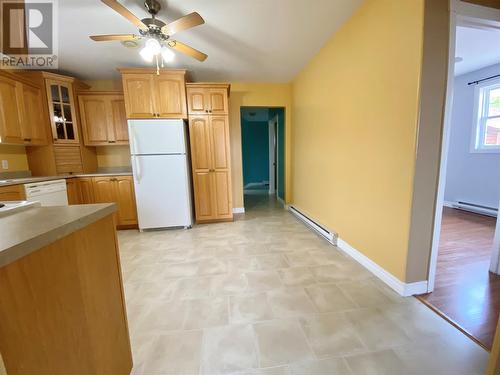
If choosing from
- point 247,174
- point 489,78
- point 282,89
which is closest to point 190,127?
point 282,89

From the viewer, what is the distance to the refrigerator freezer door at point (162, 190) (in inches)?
121

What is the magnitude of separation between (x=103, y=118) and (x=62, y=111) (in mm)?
517

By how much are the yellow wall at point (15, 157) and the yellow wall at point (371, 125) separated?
14.3ft

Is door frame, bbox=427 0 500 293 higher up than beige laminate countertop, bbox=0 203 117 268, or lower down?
higher up

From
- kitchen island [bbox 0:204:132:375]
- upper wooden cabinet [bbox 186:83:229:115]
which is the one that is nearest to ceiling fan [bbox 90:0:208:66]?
upper wooden cabinet [bbox 186:83:229:115]

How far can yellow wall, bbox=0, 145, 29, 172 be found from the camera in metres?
2.82

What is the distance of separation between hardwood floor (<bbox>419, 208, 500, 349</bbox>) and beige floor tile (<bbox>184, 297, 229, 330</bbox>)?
5.08 feet

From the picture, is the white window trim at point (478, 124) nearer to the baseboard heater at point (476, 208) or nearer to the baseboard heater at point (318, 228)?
the baseboard heater at point (476, 208)

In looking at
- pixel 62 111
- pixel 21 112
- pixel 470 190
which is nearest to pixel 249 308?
pixel 21 112

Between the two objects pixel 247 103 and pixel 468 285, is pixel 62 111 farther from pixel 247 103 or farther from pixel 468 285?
pixel 468 285

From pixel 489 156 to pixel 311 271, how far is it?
3.99 m

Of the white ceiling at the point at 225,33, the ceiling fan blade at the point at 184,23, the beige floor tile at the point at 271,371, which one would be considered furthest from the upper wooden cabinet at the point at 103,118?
the beige floor tile at the point at 271,371

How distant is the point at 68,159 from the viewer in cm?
328

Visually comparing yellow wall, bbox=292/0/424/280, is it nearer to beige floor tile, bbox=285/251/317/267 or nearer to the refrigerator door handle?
beige floor tile, bbox=285/251/317/267
